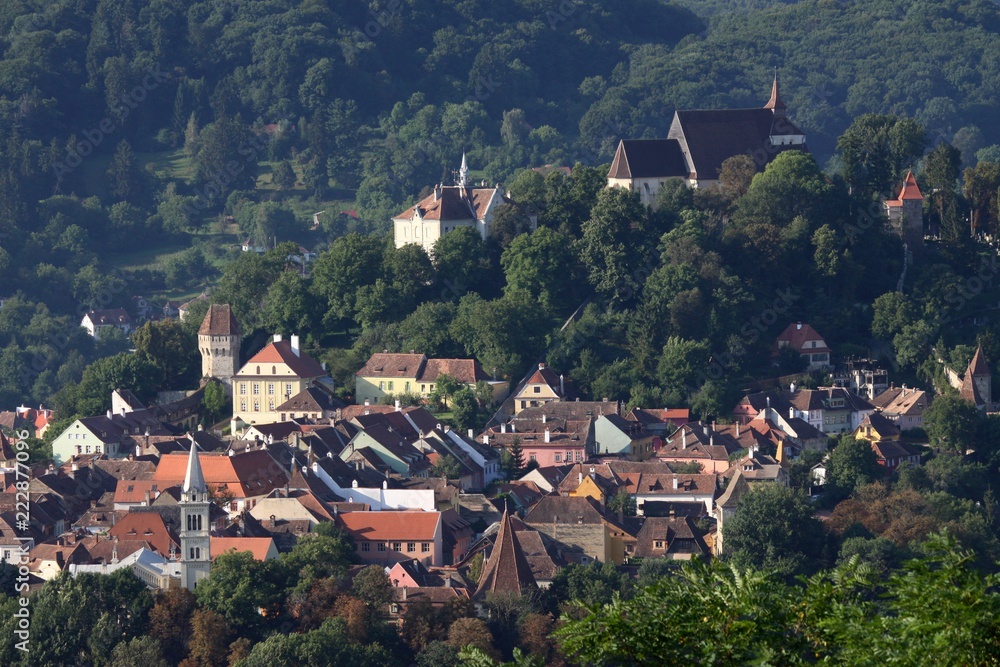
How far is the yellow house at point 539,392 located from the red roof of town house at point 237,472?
442 inches

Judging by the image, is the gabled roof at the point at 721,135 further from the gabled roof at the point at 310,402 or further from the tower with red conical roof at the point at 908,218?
the gabled roof at the point at 310,402

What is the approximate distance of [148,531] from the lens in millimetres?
63125

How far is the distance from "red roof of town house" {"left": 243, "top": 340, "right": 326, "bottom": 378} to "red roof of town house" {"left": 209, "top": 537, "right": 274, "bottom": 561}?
18.4m

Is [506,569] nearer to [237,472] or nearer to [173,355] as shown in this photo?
[237,472]

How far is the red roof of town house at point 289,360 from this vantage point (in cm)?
7994

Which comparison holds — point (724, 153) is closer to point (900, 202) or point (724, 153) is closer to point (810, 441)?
point (900, 202)

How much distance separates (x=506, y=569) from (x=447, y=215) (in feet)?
94.5

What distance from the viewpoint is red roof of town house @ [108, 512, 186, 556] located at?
62.4 m

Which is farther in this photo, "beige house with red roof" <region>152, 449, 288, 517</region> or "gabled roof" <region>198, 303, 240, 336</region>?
"gabled roof" <region>198, 303, 240, 336</region>

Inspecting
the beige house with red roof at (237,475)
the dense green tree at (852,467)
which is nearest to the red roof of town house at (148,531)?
the beige house with red roof at (237,475)

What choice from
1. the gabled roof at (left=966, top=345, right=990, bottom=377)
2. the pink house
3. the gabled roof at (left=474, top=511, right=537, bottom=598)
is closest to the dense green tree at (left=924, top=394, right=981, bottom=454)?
the gabled roof at (left=966, top=345, right=990, bottom=377)

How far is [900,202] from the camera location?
284ft

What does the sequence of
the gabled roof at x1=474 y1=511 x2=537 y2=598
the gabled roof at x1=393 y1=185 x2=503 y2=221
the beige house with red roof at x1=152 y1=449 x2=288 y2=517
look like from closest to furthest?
the gabled roof at x1=474 y1=511 x2=537 y2=598, the beige house with red roof at x1=152 y1=449 x2=288 y2=517, the gabled roof at x1=393 y1=185 x2=503 y2=221

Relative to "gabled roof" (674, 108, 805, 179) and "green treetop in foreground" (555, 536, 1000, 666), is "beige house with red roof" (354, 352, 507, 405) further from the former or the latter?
"green treetop in foreground" (555, 536, 1000, 666)
